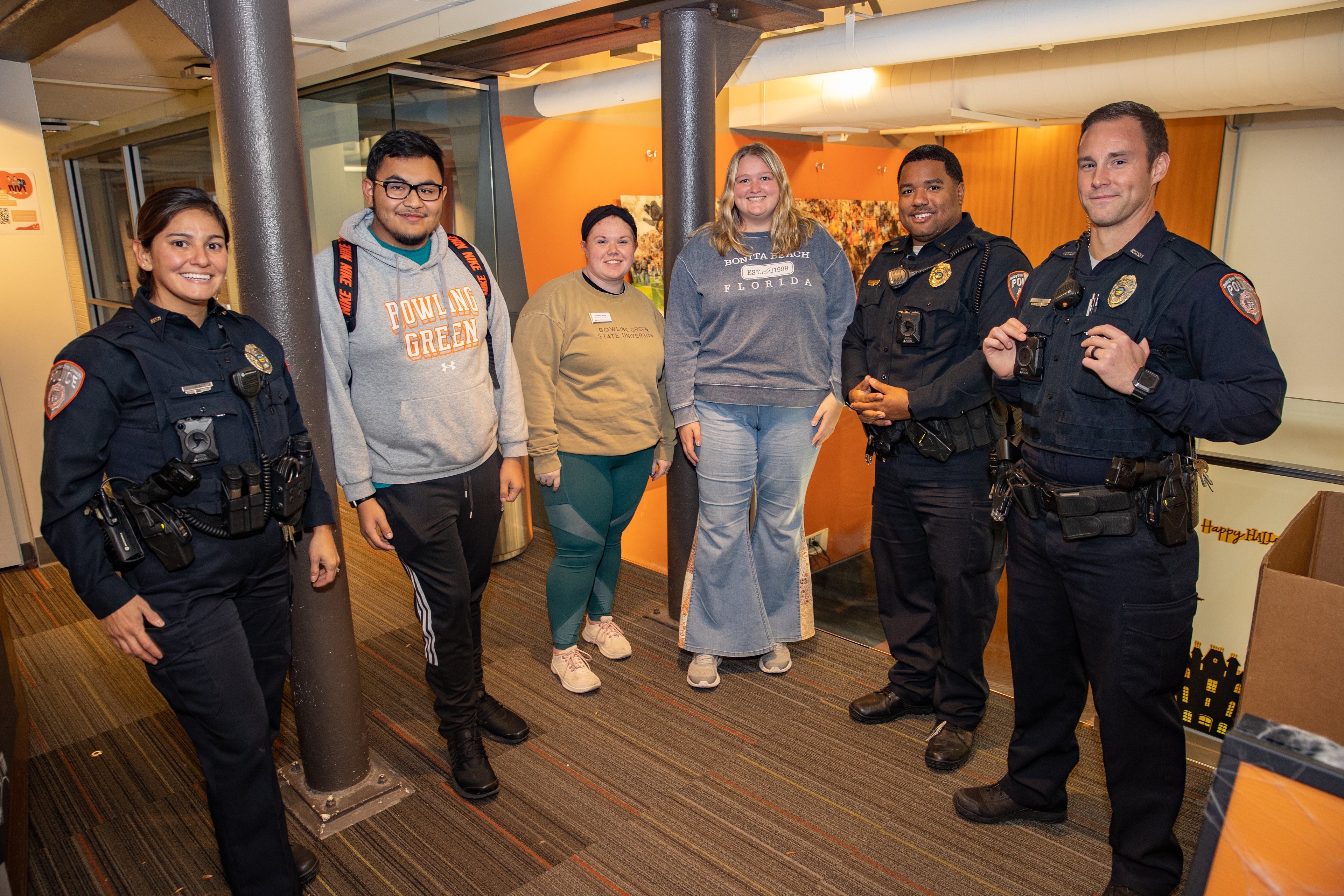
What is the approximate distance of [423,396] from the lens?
226 centimetres

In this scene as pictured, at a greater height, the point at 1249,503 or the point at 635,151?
the point at 635,151

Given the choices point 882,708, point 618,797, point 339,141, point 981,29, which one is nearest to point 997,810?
point 882,708

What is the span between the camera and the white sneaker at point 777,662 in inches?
121

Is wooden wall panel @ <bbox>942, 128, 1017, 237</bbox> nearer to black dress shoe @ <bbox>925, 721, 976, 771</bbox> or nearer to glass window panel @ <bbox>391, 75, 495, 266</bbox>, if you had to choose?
glass window panel @ <bbox>391, 75, 495, 266</bbox>

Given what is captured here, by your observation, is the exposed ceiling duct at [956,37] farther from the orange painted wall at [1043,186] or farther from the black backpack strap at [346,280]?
the orange painted wall at [1043,186]

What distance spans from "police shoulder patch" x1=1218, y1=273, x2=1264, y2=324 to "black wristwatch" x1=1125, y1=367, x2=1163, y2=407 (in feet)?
0.68

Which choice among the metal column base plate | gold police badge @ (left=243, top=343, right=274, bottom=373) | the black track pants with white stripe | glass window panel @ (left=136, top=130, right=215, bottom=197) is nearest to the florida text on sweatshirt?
the black track pants with white stripe

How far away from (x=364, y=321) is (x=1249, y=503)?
171 inches

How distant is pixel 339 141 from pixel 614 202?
6.54ft

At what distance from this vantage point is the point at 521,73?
498cm


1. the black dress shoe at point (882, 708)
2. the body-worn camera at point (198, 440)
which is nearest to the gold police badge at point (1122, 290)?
the black dress shoe at point (882, 708)

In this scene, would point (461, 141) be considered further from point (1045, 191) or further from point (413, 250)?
point (1045, 191)

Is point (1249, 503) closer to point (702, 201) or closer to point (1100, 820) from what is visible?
point (1100, 820)

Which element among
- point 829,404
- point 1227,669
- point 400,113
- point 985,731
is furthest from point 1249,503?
point 400,113
